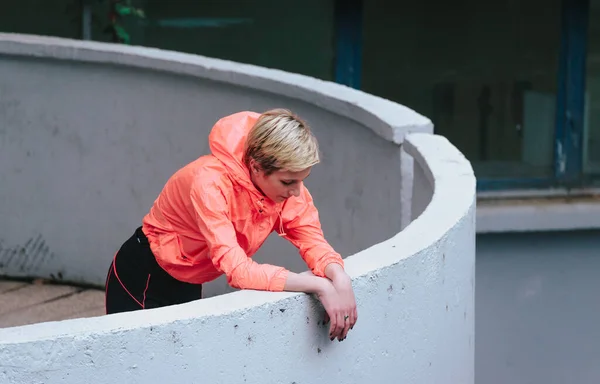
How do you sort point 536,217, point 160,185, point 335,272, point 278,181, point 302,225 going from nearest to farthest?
point 335,272
point 278,181
point 302,225
point 160,185
point 536,217

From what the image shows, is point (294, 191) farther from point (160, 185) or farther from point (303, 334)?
point (160, 185)

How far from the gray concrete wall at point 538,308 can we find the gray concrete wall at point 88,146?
2489 millimetres

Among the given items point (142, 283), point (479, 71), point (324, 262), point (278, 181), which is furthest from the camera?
point (479, 71)

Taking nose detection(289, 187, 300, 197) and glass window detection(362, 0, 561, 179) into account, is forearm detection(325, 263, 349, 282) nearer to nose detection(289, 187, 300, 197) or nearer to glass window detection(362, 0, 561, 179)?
nose detection(289, 187, 300, 197)

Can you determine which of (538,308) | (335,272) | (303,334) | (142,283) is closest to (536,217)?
(538,308)

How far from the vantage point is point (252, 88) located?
225 inches

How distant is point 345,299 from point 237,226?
66 cm

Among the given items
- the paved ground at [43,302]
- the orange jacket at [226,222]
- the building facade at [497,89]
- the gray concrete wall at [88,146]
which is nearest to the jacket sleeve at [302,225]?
the orange jacket at [226,222]

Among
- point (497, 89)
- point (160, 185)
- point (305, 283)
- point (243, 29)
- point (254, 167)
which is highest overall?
point (243, 29)

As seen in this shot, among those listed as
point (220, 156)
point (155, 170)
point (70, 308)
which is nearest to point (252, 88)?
point (155, 170)

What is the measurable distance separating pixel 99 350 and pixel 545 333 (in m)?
5.83

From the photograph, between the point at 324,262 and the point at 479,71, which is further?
the point at 479,71

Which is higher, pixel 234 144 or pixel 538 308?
pixel 234 144

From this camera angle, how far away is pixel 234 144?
336 centimetres
